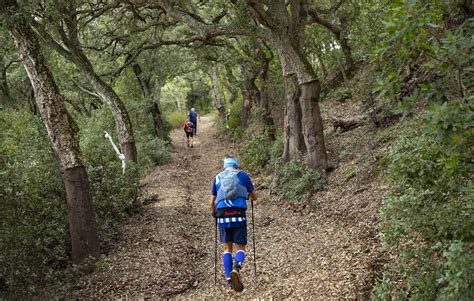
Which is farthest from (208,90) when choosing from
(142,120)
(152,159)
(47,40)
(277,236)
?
(277,236)

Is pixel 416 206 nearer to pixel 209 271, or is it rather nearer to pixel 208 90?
pixel 209 271

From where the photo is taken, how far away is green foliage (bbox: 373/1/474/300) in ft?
9.73

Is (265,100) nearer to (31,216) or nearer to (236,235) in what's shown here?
(236,235)

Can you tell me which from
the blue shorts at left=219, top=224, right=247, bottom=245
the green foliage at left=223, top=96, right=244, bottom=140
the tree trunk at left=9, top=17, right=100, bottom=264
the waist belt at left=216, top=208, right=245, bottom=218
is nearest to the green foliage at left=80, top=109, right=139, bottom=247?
the tree trunk at left=9, top=17, right=100, bottom=264

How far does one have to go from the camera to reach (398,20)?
9.88 ft

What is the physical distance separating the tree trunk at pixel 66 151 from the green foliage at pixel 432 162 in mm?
5099

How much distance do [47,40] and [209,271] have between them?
9.29 m

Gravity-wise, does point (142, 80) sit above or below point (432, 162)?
above

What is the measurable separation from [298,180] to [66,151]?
19.1 ft

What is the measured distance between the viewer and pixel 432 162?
445cm

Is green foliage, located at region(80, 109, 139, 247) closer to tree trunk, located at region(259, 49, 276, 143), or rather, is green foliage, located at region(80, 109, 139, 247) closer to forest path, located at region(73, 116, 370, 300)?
forest path, located at region(73, 116, 370, 300)

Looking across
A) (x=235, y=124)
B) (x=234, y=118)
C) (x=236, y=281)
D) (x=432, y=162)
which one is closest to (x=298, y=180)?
(x=236, y=281)

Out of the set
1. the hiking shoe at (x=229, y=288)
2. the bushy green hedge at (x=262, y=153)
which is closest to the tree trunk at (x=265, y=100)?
the bushy green hedge at (x=262, y=153)

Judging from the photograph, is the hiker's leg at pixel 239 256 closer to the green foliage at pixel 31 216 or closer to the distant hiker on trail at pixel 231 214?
the distant hiker on trail at pixel 231 214
